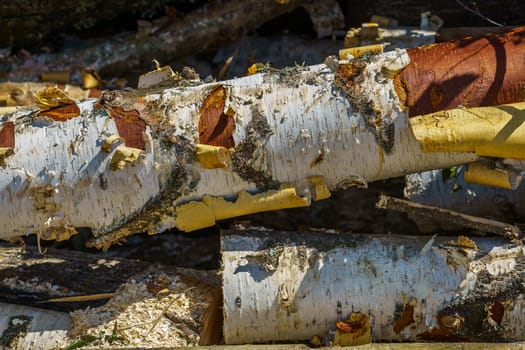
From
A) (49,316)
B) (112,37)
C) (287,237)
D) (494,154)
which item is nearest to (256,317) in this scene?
(287,237)

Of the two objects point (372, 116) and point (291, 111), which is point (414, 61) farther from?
point (291, 111)

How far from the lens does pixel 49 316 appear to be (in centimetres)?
255

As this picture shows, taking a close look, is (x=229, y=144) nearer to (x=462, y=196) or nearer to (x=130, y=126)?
(x=130, y=126)

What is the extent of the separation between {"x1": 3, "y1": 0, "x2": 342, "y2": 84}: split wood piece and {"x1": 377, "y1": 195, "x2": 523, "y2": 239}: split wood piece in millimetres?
1321

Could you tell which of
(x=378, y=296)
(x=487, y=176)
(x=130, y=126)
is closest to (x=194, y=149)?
(x=130, y=126)

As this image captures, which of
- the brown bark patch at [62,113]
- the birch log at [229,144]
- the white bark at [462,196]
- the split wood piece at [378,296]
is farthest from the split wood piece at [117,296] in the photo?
the white bark at [462,196]

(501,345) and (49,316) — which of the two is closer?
(501,345)

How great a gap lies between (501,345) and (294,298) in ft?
2.44

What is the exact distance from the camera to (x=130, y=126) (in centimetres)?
242

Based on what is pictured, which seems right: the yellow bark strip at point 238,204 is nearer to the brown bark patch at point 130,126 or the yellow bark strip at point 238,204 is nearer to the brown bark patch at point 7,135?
the brown bark patch at point 130,126

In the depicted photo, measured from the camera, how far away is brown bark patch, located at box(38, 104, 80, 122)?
2461 mm

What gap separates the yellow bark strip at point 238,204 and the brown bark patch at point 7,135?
666mm

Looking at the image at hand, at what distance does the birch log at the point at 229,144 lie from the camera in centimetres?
238

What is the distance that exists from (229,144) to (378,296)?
0.79 m
